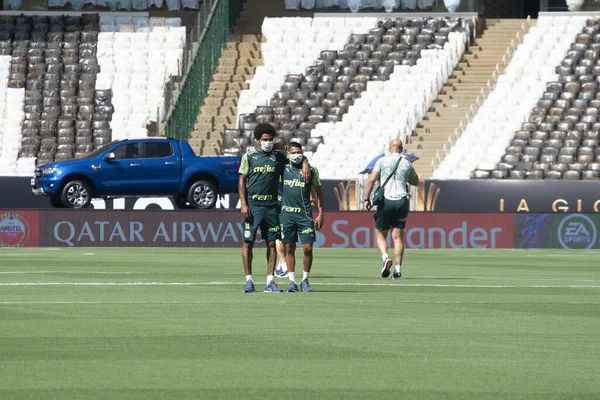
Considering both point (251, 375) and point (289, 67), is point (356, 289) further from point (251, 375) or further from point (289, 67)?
point (289, 67)

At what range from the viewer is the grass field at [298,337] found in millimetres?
8414

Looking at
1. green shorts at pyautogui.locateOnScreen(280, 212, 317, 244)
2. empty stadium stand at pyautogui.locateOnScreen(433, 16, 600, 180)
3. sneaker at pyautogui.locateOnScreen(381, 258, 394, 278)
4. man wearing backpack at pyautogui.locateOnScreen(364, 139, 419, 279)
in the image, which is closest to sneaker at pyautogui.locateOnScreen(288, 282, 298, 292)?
green shorts at pyautogui.locateOnScreen(280, 212, 317, 244)

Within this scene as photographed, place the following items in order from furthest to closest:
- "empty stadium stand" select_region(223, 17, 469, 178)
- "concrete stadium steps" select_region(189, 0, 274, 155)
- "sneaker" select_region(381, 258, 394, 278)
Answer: "concrete stadium steps" select_region(189, 0, 274, 155)
"empty stadium stand" select_region(223, 17, 469, 178)
"sneaker" select_region(381, 258, 394, 278)

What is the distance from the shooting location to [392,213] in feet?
66.3

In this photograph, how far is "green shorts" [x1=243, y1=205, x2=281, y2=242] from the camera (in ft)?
52.9

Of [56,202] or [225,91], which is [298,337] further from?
[225,91]

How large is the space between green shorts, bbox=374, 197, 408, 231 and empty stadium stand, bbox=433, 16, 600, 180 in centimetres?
2357

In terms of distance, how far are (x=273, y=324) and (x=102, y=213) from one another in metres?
23.9

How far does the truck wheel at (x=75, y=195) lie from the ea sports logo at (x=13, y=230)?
10.7 feet

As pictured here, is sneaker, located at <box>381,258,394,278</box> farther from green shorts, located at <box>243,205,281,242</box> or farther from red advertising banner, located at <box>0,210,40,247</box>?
red advertising banner, located at <box>0,210,40,247</box>

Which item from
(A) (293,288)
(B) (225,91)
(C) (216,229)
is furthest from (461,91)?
(A) (293,288)

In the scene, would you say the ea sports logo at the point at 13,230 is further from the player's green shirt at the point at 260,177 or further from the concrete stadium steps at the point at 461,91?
the player's green shirt at the point at 260,177

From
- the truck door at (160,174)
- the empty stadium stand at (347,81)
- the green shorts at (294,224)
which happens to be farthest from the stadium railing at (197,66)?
the green shorts at (294,224)

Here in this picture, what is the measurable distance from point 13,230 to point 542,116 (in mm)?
19043
